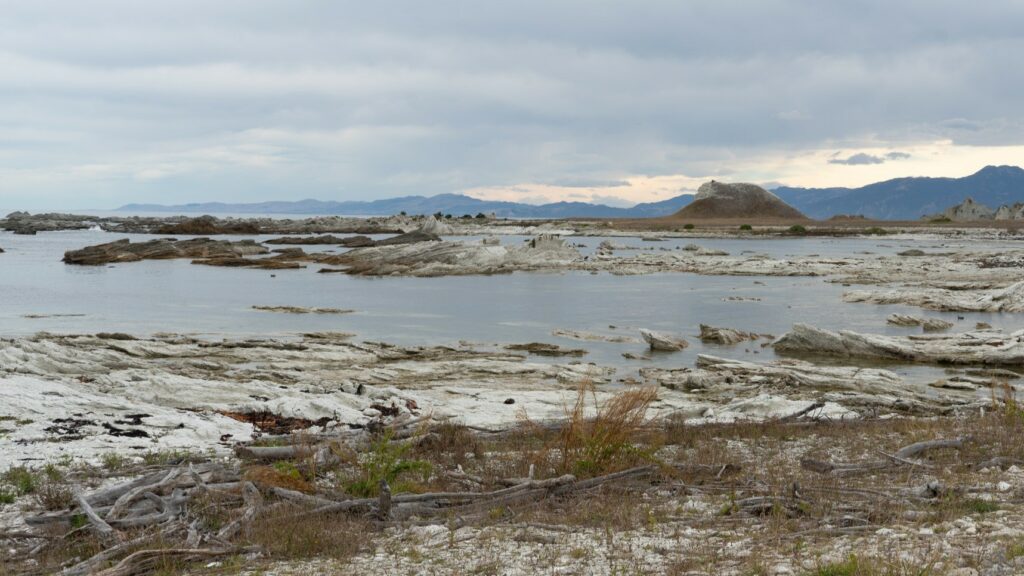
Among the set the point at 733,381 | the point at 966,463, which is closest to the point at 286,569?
the point at 966,463

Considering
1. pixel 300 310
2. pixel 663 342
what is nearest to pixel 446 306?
pixel 300 310

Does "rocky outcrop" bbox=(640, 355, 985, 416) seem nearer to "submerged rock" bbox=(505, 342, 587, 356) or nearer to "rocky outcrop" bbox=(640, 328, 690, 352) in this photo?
"rocky outcrop" bbox=(640, 328, 690, 352)

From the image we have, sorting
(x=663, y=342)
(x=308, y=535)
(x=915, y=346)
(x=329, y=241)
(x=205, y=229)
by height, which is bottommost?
(x=663, y=342)

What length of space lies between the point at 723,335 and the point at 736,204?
130m

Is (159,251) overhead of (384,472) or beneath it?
overhead

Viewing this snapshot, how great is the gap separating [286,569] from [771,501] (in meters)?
4.25

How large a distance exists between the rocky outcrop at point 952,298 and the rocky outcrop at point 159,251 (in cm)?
4506

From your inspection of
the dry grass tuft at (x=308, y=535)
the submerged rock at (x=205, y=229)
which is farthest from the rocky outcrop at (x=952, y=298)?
the submerged rock at (x=205, y=229)

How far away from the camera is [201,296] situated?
37594 millimetres

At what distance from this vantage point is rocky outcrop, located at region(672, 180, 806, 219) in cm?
14738

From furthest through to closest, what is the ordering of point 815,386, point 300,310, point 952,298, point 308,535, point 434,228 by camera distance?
point 434,228 < point 952,298 < point 300,310 < point 815,386 < point 308,535

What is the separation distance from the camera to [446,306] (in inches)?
1344

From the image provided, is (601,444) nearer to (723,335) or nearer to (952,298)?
(723,335)

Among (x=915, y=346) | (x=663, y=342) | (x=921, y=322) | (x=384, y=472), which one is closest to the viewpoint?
(x=384, y=472)
